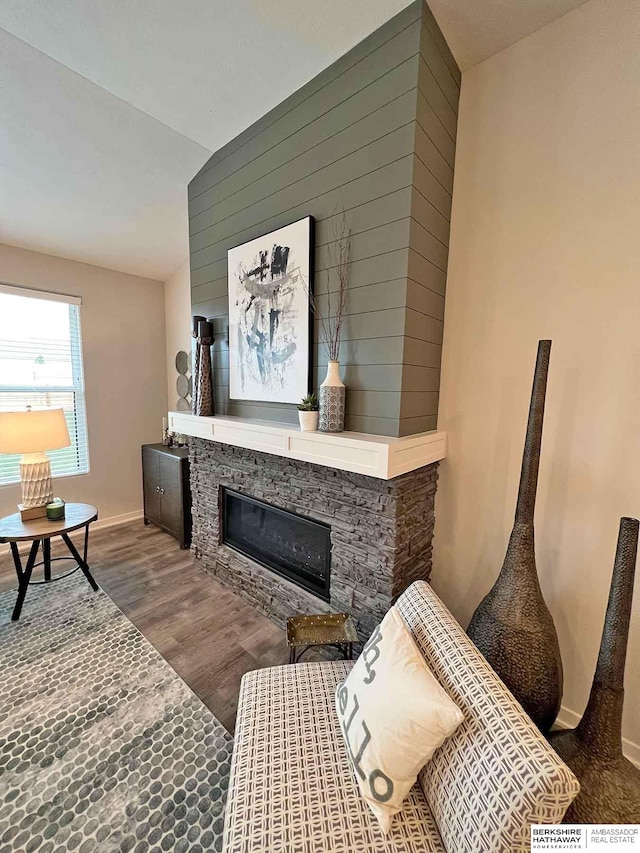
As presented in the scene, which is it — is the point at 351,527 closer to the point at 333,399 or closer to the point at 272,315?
the point at 333,399

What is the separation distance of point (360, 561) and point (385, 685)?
2.54 feet

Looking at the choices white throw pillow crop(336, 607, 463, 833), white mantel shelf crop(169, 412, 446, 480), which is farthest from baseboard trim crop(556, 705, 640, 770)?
white mantel shelf crop(169, 412, 446, 480)

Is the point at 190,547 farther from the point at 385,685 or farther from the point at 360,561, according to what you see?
the point at 385,685

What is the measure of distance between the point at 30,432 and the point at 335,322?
2.18 meters

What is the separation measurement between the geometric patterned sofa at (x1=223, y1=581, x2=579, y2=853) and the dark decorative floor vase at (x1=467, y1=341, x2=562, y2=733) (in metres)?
0.38

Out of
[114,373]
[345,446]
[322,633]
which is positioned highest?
[114,373]

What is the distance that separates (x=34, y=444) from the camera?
2324mm

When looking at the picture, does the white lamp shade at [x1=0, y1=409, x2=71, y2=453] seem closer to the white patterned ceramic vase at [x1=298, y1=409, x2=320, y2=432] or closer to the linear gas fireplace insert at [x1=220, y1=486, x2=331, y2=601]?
the linear gas fireplace insert at [x1=220, y1=486, x2=331, y2=601]

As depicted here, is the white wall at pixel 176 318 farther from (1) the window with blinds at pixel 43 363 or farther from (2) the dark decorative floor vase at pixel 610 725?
(2) the dark decorative floor vase at pixel 610 725

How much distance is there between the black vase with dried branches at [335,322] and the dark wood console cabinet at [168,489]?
1933mm

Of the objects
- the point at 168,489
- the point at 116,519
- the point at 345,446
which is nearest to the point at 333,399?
the point at 345,446

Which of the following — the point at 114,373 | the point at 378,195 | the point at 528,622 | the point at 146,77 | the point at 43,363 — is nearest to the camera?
the point at 528,622

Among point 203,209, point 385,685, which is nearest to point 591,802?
point 385,685

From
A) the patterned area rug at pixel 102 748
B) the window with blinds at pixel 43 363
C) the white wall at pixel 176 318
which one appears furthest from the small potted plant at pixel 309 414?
the window with blinds at pixel 43 363
